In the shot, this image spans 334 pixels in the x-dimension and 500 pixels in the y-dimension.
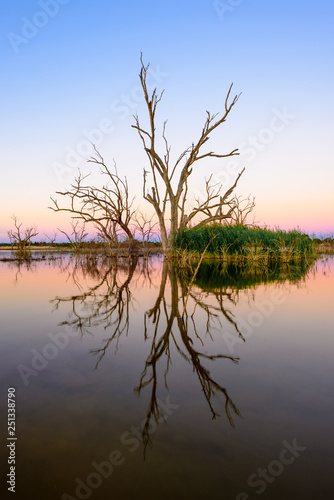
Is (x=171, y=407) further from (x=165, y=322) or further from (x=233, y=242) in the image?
(x=233, y=242)

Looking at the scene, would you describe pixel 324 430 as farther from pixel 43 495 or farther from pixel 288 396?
pixel 43 495

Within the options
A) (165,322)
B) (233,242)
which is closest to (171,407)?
(165,322)

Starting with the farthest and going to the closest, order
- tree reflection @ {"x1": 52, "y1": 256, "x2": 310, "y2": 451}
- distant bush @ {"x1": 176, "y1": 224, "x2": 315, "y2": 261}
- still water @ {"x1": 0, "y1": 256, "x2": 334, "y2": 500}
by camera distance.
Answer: distant bush @ {"x1": 176, "y1": 224, "x2": 315, "y2": 261}
tree reflection @ {"x1": 52, "y1": 256, "x2": 310, "y2": 451}
still water @ {"x1": 0, "y1": 256, "x2": 334, "y2": 500}

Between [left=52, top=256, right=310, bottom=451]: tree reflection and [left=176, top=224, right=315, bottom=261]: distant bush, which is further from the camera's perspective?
[left=176, top=224, right=315, bottom=261]: distant bush

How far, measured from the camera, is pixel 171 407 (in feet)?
7.54

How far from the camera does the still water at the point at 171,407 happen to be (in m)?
1.62

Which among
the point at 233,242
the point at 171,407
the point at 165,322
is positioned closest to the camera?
the point at 171,407

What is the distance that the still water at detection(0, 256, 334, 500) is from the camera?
63.9 inches

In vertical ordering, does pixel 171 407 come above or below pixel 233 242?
below

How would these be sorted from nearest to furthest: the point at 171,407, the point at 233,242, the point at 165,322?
the point at 171,407
the point at 165,322
the point at 233,242

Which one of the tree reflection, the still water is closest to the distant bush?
the tree reflection

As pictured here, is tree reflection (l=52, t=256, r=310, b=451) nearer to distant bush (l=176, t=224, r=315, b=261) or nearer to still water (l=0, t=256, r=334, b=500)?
still water (l=0, t=256, r=334, b=500)

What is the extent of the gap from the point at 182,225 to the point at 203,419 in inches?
740

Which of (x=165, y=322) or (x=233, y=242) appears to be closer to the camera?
(x=165, y=322)
